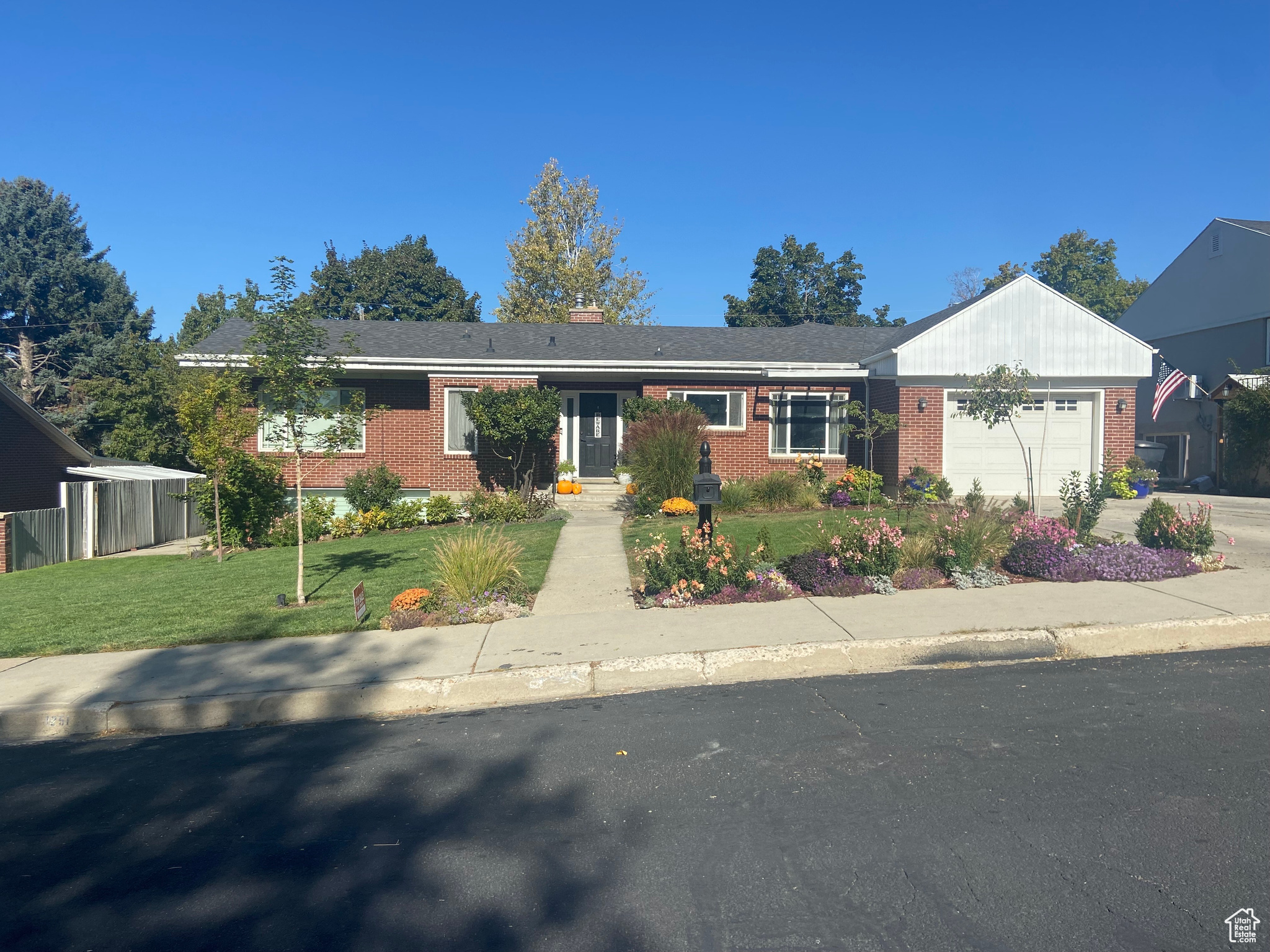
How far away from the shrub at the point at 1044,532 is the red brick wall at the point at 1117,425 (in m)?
9.00

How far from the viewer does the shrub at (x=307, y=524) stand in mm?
14680

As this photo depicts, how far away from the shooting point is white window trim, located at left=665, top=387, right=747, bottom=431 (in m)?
18.3

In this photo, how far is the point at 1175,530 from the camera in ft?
31.2

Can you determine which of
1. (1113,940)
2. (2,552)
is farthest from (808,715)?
(2,552)

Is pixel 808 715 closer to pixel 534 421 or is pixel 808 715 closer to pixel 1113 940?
pixel 1113 940

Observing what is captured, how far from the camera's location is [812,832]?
3.68 metres

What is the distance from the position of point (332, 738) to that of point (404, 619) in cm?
262

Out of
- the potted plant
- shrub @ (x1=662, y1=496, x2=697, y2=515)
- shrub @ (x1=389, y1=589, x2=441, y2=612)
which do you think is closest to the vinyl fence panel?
shrub @ (x1=389, y1=589, x2=441, y2=612)

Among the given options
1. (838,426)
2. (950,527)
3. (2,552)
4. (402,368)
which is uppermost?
(402,368)

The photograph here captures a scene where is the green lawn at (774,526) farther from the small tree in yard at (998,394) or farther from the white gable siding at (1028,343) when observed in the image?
the white gable siding at (1028,343)

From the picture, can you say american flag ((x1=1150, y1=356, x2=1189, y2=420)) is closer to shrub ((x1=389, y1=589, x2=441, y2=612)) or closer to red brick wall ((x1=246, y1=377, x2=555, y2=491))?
red brick wall ((x1=246, y1=377, x2=555, y2=491))

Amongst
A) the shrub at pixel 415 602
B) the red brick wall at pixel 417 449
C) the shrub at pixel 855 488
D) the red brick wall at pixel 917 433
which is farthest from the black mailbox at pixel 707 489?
the red brick wall at pixel 417 449

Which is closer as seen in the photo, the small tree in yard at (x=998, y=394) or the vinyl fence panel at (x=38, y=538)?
the small tree in yard at (x=998, y=394)

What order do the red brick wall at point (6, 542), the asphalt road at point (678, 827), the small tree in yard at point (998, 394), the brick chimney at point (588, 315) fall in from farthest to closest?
the brick chimney at point (588, 315), the red brick wall at point (6, 542), the small tree in yard at point (998, 394), the asphalt road at point (678, 827)
